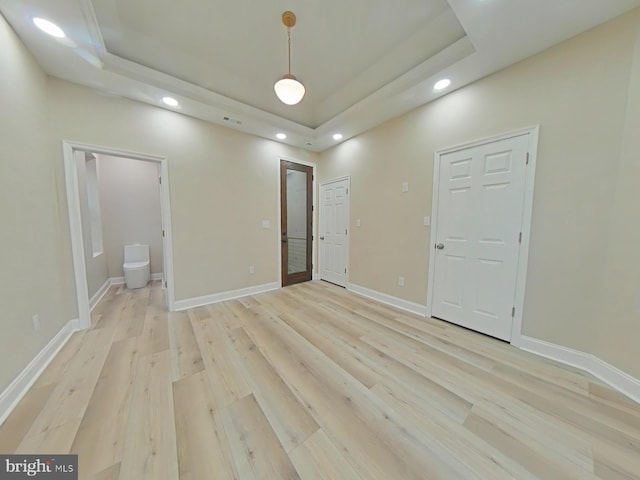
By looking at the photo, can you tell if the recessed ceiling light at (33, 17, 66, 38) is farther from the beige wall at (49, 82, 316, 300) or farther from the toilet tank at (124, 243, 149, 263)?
the toilet tank at (124, 243, 149, 263)

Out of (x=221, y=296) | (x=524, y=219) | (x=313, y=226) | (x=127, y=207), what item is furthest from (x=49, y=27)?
(x=524, y=219)

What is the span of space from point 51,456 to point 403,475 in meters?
1.81

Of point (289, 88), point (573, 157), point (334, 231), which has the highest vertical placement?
point (289, 88)

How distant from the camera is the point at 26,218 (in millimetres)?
1821

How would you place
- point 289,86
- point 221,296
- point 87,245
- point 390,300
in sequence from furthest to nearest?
point 221,296 → point 390,300 → point 87,245 → point 289,86

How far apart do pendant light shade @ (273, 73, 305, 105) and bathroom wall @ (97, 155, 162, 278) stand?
3.30m

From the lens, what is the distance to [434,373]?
1.82 meters

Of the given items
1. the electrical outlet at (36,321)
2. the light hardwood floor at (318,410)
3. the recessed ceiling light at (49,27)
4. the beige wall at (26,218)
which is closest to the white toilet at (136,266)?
the beige wall at (26,218)

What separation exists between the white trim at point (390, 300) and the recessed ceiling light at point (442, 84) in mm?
2690

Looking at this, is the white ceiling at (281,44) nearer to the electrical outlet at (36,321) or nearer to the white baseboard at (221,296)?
the electrical outlet at (36,321)

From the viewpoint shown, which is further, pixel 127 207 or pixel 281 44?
pixel 127 207

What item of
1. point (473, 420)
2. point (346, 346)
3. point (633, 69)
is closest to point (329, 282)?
point (346, 346)

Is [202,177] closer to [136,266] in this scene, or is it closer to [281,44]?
[281,44]

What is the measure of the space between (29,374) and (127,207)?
3.63 meters
